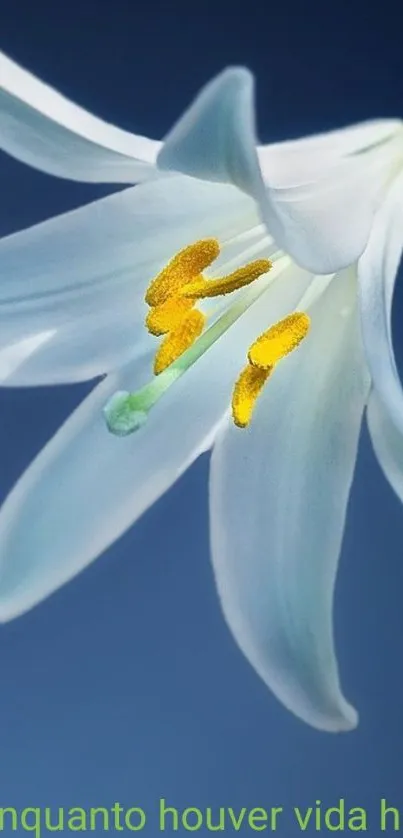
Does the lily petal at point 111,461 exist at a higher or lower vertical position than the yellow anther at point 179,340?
lower

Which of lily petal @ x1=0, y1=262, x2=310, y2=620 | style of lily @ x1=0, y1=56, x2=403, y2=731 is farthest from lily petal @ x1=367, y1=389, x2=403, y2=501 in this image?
lily petal @ x1=0, y1=262, x2=310, y2=620

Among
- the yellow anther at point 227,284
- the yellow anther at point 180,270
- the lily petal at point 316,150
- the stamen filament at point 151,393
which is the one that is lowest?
the stamen filament at point 151,393

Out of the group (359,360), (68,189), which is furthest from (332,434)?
(68,189)

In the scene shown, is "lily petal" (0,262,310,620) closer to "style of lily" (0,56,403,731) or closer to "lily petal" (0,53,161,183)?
"style of lily" (0,56,403,731)

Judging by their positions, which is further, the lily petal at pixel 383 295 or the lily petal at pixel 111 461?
the lily petal at pixel 111 461

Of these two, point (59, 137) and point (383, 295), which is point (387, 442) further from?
point (59, 137)

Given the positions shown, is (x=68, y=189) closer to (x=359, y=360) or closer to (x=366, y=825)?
(x=359, y=360)

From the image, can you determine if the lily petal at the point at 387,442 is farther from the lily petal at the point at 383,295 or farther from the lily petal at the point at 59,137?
the lily petal at the point at 59,137

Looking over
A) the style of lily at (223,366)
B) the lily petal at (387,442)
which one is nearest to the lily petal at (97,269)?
the style of lily at (223,366)
